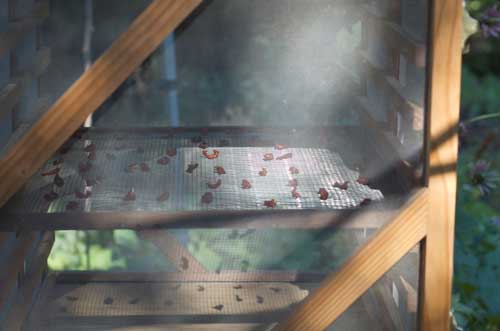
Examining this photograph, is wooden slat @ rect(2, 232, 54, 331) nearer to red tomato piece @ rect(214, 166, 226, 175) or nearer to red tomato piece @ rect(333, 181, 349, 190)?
red tomato piece @ rect(214, 166, 226, 175)

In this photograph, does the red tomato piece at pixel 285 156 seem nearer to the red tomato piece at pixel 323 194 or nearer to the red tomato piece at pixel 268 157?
the red tomato piece at pixel 268 157

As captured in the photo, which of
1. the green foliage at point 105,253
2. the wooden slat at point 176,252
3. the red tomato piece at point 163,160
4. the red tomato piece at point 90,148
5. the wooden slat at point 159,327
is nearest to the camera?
the red tomato piece at point 163,160

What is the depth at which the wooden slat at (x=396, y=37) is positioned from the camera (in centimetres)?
172

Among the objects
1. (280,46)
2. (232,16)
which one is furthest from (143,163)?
(232,16)

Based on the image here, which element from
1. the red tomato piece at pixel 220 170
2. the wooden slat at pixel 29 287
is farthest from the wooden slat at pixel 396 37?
the wooden slat at pixel 29 287

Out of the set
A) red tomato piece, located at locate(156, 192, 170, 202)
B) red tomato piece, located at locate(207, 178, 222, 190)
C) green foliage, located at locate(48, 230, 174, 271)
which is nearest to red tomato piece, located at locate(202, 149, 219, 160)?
red tomato piece, located at locate(207, 178, 222, 190)

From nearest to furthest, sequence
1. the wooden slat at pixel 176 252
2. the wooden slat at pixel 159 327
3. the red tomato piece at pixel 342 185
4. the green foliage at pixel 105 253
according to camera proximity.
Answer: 1. the red tomato piece at pixel 342 185
2. the wooden slat at pixel 159 327
3. the wooden slat at pixel 176 252
4. the green foliage at pixel 105 253

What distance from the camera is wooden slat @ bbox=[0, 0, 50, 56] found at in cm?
207

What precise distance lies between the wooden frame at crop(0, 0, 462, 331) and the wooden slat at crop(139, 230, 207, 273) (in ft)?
3.44

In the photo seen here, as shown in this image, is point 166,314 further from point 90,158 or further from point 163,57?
point 163,57

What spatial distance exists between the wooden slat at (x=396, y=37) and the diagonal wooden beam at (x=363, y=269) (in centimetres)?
28

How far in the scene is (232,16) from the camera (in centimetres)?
388

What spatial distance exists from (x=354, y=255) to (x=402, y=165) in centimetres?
31

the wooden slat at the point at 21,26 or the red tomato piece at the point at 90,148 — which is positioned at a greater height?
the wooden slat at the point at 21,26
